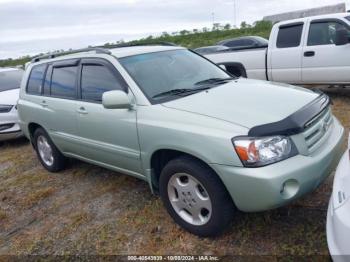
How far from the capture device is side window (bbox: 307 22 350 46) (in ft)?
23.0

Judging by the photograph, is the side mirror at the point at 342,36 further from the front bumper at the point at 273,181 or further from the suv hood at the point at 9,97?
the suv hood at the point at 9,97

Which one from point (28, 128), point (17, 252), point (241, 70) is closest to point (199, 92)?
point (17, 252)

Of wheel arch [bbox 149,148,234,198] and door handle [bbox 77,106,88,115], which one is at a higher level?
door handle [bbox 77,106,88,115]

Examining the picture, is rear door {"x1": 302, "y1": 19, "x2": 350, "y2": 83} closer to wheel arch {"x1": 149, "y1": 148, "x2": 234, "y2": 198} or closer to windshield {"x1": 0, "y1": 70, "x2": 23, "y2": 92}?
wheel arch {"x1": 149, "y1": 148, "x2": 234, "y2": 198}

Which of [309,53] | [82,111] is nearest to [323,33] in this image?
[309,53]

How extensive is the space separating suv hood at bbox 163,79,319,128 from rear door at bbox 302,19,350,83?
3.75m

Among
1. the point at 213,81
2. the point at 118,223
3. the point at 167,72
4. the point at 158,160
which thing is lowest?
the point at 118,223

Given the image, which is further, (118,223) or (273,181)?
(118,223)

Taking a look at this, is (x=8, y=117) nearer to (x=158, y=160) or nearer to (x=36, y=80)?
(x=36, y=80)

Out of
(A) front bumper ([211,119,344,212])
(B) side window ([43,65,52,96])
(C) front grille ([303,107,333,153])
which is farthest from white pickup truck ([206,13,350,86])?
(A) front bumper ([211,119,344,212])

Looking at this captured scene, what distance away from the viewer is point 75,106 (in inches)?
168

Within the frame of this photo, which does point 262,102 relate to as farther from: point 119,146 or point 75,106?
point 75,106

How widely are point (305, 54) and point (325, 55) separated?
1.33 feet

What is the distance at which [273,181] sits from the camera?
266 cm
